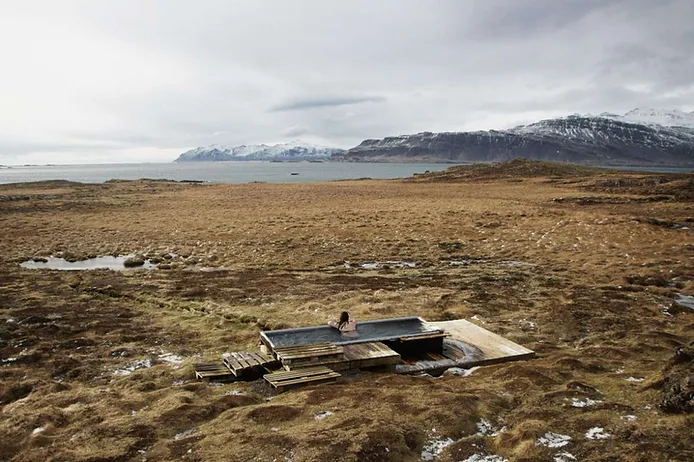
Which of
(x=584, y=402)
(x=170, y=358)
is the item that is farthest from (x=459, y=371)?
(x=170, y=358)

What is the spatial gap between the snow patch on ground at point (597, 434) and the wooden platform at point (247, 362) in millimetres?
6990

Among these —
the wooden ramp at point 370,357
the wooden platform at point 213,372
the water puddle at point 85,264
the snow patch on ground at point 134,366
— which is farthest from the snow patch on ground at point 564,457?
the water puddle at point 85,264

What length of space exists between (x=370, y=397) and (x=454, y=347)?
170 inches

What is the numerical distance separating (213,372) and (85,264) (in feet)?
60.2

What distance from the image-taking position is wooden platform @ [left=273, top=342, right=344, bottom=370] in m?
11.8

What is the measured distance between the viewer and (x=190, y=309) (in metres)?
17.8

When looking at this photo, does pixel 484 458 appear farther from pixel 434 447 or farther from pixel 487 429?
pixel 487 429

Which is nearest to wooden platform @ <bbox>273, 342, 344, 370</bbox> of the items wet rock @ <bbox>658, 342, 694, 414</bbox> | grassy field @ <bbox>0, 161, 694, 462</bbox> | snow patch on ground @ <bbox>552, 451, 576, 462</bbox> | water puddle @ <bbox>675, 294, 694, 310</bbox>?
grassy field @ <bbox>0, 161, 694, 462</bbox>

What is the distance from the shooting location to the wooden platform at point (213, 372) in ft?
38.2

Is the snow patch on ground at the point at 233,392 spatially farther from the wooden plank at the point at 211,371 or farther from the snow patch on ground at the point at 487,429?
the snow patch on ground at the point at 487,429

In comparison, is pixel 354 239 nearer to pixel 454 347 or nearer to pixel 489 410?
pixel 454 347

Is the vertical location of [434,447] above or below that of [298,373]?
below

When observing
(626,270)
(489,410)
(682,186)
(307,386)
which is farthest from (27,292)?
(682,186)

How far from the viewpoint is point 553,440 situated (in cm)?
847
